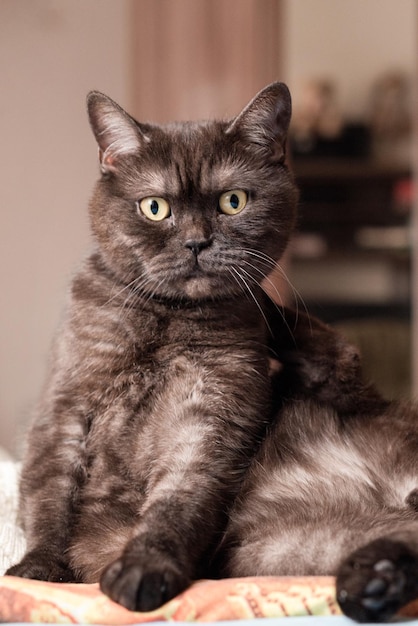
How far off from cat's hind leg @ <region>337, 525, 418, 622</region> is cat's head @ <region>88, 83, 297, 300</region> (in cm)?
51

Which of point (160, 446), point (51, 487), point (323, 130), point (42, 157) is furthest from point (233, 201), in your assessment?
point (323, 130)

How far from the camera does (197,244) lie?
1272 millimetres

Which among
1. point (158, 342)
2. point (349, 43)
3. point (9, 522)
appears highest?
point (349, 43)

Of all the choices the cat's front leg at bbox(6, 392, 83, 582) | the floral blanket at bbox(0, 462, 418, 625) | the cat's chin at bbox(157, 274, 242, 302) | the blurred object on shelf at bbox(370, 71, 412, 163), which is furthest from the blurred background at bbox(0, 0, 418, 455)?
the blurred object on shelf at bbox(370, 71, 412, 163)

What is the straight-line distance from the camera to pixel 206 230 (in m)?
1.28

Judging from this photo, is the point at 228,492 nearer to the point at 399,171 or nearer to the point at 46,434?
the point at 46,434

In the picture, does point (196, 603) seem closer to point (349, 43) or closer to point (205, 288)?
point (205, 288)

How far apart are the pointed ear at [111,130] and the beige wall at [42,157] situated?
271cm

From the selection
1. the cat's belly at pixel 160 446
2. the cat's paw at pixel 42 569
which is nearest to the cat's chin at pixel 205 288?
the cat's belly at pixel 160 446

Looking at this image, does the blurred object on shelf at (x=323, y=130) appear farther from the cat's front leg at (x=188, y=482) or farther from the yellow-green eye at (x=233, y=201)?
the cat's front leg at (x=188, y=482)

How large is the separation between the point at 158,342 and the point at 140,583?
1.52 ft

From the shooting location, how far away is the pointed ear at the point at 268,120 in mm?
1405

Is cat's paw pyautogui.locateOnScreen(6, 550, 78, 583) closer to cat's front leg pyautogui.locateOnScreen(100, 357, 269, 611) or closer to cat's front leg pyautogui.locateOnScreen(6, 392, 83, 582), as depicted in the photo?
cat's front leg pyautogui.locateOnScreen(6, 392, 83, 582)

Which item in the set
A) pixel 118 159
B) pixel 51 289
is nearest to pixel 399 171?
pixel 51 289
